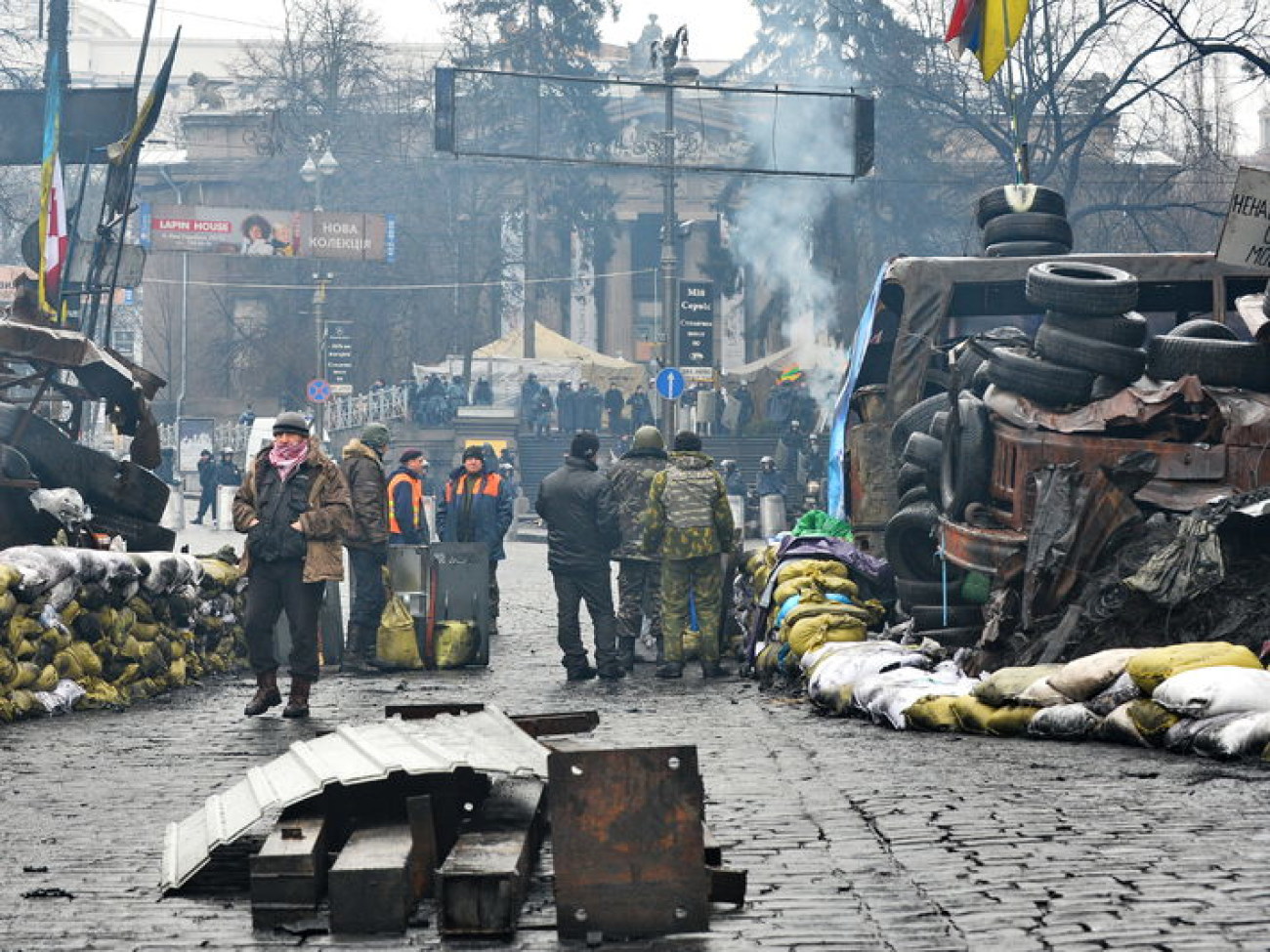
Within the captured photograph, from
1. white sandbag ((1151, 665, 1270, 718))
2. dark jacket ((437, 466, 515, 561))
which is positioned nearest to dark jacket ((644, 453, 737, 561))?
dark jacket ((437, 466, 515, 561))

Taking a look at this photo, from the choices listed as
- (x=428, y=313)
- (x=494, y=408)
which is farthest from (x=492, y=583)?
(x=428, y=313)

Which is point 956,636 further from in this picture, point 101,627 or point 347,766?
point 347,766

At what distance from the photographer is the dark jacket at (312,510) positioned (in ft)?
38.0

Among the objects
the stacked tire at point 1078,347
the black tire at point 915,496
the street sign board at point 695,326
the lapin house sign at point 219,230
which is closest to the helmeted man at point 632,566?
the black tire at point 915,496

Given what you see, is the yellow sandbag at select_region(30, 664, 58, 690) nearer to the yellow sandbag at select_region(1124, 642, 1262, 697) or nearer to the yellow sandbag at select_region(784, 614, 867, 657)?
the yellow sandbag at select_region(784, 614, 867, 657)

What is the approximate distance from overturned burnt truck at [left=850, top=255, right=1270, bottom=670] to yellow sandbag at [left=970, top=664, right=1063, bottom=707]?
1.79 feet

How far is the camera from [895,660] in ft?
36.6

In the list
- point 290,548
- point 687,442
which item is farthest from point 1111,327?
point 290,548

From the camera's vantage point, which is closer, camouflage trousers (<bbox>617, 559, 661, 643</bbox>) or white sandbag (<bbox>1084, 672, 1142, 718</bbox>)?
white sandbag (<bbox>1084, 672, 1142, 718</bbox>)

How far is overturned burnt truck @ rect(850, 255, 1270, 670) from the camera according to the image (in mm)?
10195

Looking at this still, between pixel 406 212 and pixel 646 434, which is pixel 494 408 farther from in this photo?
pixel 646 434

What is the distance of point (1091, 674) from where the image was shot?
938 centimetres

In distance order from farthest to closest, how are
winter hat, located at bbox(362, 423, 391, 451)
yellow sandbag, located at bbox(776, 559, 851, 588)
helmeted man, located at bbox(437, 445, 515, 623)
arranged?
helmeted man, located at bbox(437, 445, 515, 623) < winter hat, located at bbox(362, 423, 391, 451) < yellow sandbag, located at bbox(776, 559, 851, 588)

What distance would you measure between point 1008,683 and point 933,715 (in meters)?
0.42
